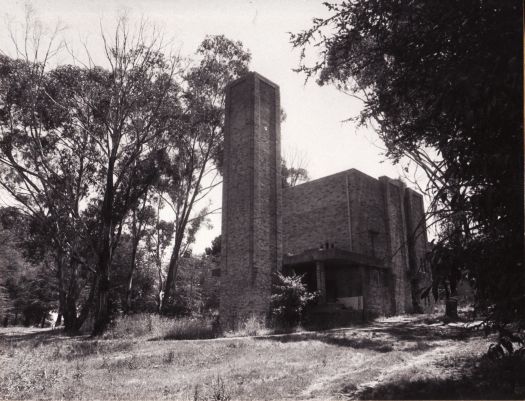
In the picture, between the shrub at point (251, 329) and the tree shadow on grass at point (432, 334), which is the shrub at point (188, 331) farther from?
the tree shadow on grass at point (432, 334)

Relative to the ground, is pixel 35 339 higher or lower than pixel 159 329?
lower

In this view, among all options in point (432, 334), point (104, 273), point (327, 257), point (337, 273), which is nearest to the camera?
point (432, 334)

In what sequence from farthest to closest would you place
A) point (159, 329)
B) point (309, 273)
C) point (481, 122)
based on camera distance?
point (309, 273) < point (159, 329) < point (481, 122)

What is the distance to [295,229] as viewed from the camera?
90.9 feet

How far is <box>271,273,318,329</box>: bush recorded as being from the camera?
17.2m

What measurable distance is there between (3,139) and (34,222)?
16.3 feet

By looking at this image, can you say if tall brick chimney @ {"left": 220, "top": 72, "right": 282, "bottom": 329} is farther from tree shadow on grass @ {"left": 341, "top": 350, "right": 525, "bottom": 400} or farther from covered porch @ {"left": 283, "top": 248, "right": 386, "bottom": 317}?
tree shadow on grass @ {"left": 341, "top": 350, "right": 525, "bottom": 400}

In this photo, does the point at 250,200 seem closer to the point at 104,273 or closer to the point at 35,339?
the point at 104,273

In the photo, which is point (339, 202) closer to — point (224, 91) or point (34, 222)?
point (224, 91)

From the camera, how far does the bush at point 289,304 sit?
17.2 m

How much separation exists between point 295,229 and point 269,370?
2005cm

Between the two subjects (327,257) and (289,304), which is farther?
(327,257)

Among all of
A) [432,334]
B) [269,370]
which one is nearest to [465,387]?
[269,370]

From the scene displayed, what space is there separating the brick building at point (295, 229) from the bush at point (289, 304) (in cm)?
98
